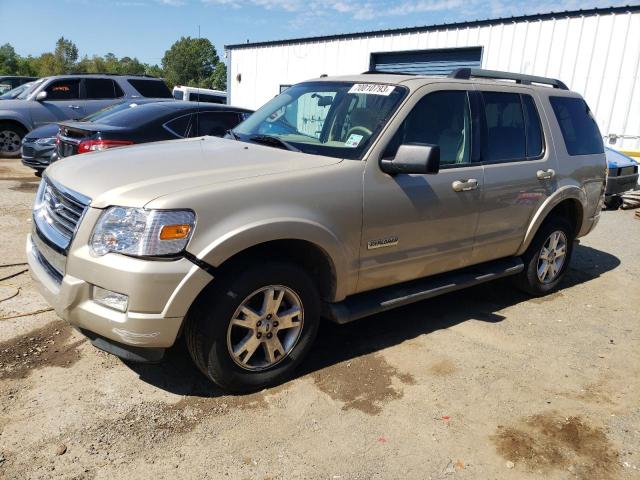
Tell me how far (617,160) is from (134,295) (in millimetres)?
10073

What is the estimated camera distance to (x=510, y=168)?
4477 mm

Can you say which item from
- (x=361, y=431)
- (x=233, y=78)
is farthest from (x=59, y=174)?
(x=233, y=78)

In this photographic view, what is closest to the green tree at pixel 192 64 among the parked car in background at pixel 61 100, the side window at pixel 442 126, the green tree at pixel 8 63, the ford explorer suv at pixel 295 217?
the parked car in background at pixel 61 100

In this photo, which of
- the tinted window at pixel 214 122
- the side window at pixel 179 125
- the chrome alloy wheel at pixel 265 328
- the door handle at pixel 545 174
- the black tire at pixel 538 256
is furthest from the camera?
the tinted window at pixel 214 122

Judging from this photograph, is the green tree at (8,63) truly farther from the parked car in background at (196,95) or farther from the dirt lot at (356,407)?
the dirt lot at (356,407)

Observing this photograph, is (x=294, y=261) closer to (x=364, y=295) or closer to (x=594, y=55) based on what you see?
(x=364, y=295)

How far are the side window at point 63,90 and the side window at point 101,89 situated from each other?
0.23m

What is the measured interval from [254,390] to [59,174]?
5.96ft

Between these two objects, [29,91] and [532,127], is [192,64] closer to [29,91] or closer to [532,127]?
[532,127]

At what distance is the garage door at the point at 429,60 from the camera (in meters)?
13.6

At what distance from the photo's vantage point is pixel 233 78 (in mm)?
20750

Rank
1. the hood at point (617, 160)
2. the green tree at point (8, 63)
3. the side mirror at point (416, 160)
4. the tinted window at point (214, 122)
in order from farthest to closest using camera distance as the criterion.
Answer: the green tree at point (8, 63), the hood at point (617, 160), the tinted window at point (214, 122), the side mirror at point (416, 160)

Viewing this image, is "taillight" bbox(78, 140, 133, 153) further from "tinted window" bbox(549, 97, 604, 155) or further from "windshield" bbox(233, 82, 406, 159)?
"tinted window" bbox(549, 97, 604, 155)

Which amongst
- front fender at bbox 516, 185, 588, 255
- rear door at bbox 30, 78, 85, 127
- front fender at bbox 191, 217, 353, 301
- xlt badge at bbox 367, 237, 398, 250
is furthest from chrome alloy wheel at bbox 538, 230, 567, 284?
rear door at bbox 30, 78, 85, 127
